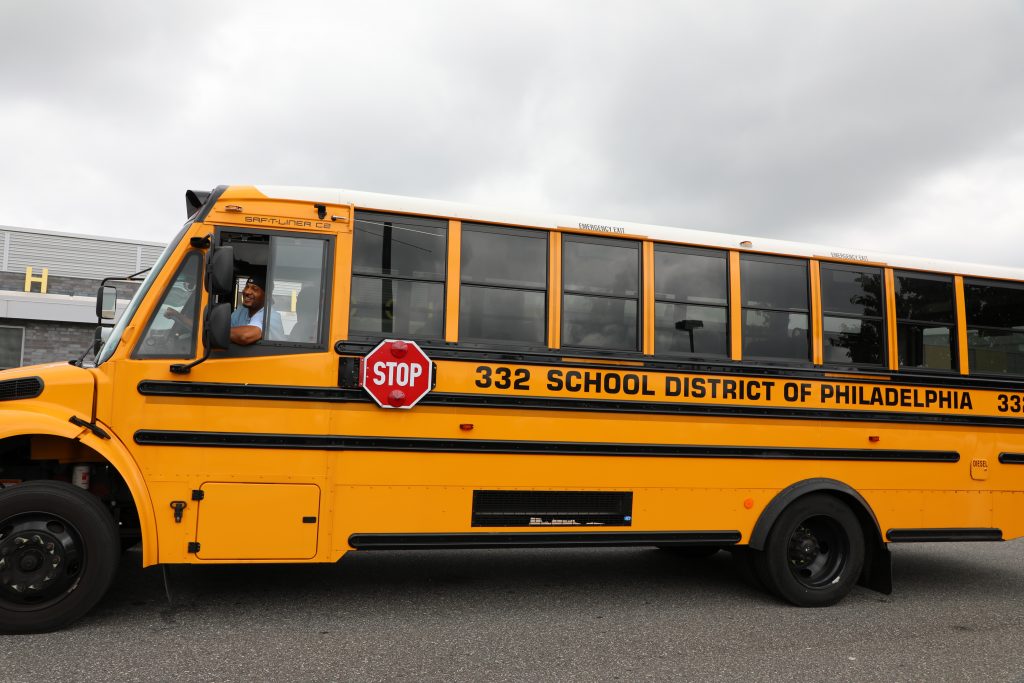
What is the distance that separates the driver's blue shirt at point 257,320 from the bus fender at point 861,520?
3562 millimetres

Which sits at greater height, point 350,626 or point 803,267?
point 803,267

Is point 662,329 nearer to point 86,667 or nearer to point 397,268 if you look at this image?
point 397,268

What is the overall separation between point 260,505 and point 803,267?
419cm

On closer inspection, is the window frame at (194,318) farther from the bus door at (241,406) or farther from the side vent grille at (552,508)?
the side vent grille at (552,508)

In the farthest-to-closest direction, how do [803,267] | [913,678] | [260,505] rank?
[803,267], [260,505], [913,678]

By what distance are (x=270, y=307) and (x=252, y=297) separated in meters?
0.13

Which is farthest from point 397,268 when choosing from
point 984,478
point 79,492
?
point 984,478

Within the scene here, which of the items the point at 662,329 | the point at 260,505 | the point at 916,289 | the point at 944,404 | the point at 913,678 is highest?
the point at 916,289

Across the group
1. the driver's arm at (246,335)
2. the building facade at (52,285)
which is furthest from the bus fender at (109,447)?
the building facade at (52,285)

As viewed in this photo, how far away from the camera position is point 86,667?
362 centimetres

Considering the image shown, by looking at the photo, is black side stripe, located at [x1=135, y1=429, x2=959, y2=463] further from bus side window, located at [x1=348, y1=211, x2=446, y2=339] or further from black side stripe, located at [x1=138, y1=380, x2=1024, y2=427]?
bus side window, located at [x1=348, y1=211, x2=446, y2=339]

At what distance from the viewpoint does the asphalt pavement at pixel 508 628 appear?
12.5ft

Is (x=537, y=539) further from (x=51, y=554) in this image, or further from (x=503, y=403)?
(x=51, y=554)

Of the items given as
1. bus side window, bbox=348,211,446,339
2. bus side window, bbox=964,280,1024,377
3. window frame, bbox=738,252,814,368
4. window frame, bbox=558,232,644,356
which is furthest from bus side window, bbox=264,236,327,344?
bus side window, bbox=964,280,1024,377
